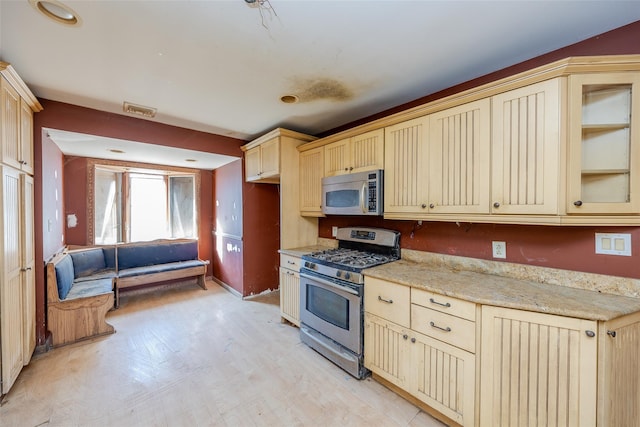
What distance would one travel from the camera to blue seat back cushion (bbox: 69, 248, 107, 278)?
342cm

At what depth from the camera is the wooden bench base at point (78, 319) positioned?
2469 millimetres

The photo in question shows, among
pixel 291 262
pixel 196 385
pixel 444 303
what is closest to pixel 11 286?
pixel 196 385

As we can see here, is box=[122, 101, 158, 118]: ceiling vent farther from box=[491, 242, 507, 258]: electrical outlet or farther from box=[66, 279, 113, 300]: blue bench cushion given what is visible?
box=[491, 242, 507, 258]: electrical outlet

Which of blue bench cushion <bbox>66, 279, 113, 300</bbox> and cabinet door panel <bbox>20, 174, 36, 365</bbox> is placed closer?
cabinet door panel <bbox>20, 174, 36, 365</bbox>

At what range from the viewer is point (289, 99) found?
2424 millimetres

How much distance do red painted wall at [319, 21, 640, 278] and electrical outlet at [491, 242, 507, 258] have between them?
0.08 feet

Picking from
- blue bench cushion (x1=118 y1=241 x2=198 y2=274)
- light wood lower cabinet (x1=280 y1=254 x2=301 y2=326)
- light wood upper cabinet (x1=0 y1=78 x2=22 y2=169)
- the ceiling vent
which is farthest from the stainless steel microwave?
blue bench cushion (x1=118 y1=241 x2=198 y2=274)

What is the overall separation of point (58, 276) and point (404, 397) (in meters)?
3.43

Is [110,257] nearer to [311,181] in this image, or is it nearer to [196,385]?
[196,385]

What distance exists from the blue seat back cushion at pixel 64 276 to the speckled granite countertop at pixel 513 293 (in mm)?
3072

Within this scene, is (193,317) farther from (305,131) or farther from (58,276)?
(305,131)

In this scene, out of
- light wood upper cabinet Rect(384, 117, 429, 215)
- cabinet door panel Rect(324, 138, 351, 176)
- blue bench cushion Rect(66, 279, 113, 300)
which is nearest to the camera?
light wood upper cabinet Rect(384, 117, 429, 215)

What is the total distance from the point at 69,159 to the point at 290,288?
12.2 feet

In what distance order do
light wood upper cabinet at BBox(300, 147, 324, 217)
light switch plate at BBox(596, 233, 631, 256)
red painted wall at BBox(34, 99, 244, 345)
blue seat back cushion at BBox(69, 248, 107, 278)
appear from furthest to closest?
blue seat back cushion at BBox(69, 248, 107, 278)
light wood upper cabinet at BBox(300, 147, 324, 217)
red painted wall at BBox(34, 99, 244, 345)
light switch plate at BBox(596, 233, 631, 256)
